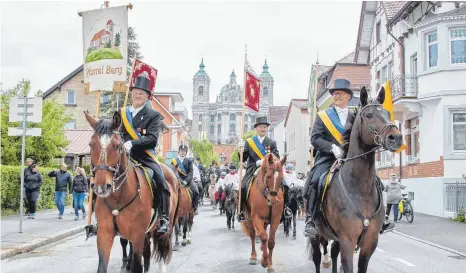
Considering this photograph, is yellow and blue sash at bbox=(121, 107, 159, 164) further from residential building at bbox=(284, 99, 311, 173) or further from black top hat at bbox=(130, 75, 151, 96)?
residential building at bbox=(284, 99, 311, 173)

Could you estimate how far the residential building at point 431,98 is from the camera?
2503 cm

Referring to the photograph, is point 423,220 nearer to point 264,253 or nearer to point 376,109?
point 264,253

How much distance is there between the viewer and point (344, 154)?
7.60 metres

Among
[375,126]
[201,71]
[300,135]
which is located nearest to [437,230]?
[375,126]

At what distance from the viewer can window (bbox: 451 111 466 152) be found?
25.0m

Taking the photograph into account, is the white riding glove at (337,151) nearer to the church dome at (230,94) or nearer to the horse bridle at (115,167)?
the horse bridle at (115,167)

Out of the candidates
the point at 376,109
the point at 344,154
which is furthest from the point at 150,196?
the point at 376,109

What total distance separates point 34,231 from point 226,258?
7.24 meters

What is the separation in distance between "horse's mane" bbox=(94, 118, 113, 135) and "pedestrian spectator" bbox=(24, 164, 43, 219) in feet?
51.6

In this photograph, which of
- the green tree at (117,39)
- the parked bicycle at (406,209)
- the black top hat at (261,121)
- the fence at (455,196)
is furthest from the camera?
the fence at (455,196)

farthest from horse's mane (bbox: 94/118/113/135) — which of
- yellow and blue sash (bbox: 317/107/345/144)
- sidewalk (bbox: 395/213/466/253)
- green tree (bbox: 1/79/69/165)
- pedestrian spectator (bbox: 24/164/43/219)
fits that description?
green tree (bbox: 1/79/69/165)

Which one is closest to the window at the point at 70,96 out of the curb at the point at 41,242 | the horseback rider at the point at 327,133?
the curb at the point at 41,242

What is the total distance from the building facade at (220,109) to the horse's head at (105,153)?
172680 mm

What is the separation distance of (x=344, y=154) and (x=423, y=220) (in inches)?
674
